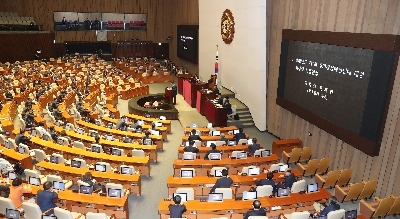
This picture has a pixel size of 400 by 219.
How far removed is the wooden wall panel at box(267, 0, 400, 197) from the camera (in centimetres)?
1116

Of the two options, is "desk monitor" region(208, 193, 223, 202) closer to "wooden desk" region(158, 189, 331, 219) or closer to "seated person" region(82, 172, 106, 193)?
"wooden desk" region(158, 189, 331, 219)

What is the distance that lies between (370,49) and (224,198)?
6.73m

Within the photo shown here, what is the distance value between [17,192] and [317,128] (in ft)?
37.4

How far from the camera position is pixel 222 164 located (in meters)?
13.0

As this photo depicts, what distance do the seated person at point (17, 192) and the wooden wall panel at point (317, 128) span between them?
35.5 ft

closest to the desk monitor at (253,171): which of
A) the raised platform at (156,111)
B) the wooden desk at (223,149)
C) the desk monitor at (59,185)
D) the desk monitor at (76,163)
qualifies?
→ the wooden desk at (223,149)

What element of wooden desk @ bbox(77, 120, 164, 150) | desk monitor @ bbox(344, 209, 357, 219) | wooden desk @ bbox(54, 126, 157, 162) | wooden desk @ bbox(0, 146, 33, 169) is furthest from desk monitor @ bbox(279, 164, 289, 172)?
wooden desk @ bbox(0, 146, 33, 169)

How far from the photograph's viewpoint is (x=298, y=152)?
48.2 ft

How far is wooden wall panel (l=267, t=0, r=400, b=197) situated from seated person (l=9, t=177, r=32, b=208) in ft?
35.5

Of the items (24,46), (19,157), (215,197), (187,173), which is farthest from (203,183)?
(24,46)

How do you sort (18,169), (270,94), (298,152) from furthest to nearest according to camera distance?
(270,94) → (298,152) → (18,169)

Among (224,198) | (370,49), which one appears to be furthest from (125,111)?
(370,49)

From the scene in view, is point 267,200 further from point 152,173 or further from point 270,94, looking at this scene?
point 270,94

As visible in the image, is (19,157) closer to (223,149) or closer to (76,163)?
(76,163)
